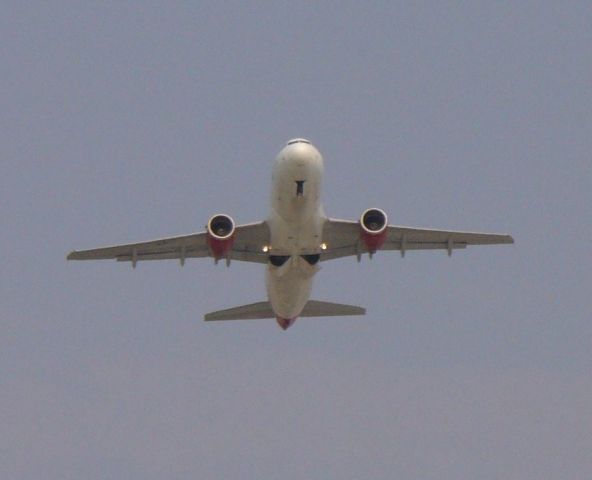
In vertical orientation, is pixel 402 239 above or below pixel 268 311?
above

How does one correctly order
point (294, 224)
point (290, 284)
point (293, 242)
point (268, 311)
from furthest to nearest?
point (268, 311) → point (290, 284) → point (293, 242) → point (294, 224)

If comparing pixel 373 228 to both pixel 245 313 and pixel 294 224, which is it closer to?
pixel 294 224

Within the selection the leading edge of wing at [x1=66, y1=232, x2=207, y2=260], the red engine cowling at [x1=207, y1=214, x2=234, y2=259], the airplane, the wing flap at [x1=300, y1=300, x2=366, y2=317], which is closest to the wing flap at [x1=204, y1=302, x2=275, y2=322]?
the airplane

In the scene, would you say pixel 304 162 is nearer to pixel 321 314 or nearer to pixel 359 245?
pixel 359 245

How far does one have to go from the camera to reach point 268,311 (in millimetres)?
52531

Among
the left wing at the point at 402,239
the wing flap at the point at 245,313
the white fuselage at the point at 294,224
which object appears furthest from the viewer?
the wing flap at the point at 245,313

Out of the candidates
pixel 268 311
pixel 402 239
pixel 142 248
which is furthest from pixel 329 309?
pixel 142 248

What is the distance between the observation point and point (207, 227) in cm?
4684

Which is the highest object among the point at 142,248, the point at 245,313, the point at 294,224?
the point at 294,224

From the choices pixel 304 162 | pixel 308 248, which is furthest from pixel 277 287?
pixel 304 162

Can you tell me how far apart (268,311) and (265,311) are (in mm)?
128

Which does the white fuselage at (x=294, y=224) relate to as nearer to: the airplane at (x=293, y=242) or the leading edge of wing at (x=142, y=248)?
the airplane at (x=293, y=242)

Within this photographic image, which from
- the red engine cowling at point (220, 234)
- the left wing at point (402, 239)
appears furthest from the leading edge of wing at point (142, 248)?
the left wing at point (402, 239)

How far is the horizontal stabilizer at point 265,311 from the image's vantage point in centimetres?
5253
